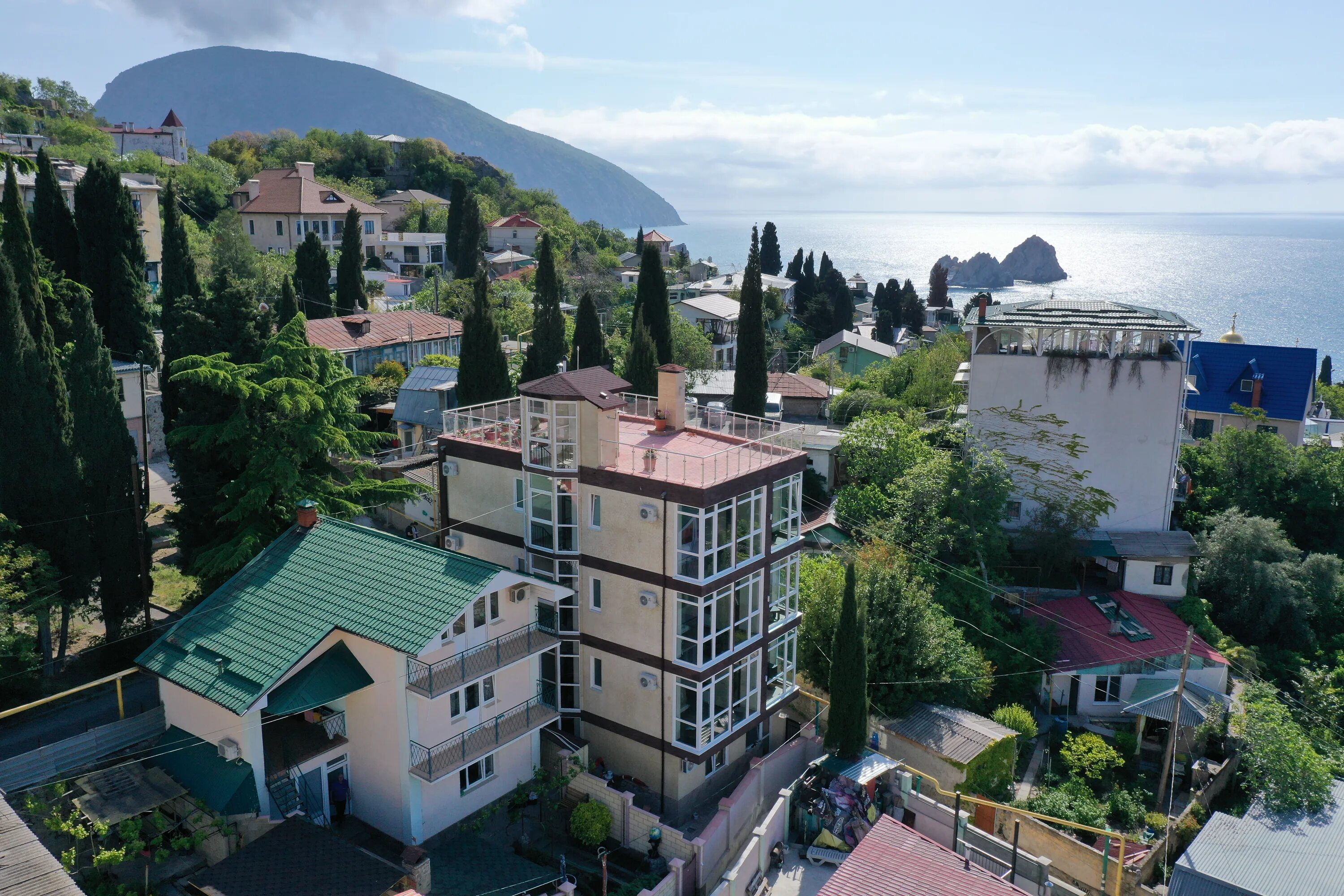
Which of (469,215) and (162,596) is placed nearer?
(162,596)

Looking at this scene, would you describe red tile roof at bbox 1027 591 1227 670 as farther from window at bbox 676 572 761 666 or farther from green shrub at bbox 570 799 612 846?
green shrub at bbox 570 799 612 846

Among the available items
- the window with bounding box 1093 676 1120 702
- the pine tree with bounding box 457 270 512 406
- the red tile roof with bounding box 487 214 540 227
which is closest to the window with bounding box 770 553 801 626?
the window with bounding box 1093 676 1120 702

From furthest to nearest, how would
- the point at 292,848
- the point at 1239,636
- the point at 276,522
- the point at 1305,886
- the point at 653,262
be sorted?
1. the point at 653,262
2. the point at 1239,636
3. the point at 276,522
4. the point at 1305,886
5. the point at 292,848

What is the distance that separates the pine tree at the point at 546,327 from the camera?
44375 millimetres

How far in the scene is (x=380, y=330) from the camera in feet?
160

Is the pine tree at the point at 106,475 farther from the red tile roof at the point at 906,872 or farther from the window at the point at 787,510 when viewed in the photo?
the red tile roof at the point at 906,872

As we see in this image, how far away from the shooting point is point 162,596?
28641mm

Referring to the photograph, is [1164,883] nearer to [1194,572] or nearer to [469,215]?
[1194,572]

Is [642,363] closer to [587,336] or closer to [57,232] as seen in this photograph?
[587,336]

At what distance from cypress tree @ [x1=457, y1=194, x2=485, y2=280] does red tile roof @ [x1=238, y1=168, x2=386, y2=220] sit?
8.29m

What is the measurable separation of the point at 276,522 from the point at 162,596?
6676mm

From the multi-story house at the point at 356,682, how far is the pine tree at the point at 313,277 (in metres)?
37.2

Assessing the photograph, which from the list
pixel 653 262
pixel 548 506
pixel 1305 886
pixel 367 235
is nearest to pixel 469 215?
pixel 367 235

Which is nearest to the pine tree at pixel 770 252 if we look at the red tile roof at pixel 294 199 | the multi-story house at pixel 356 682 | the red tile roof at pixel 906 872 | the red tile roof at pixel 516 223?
the red tile roof at pixel 516 223
